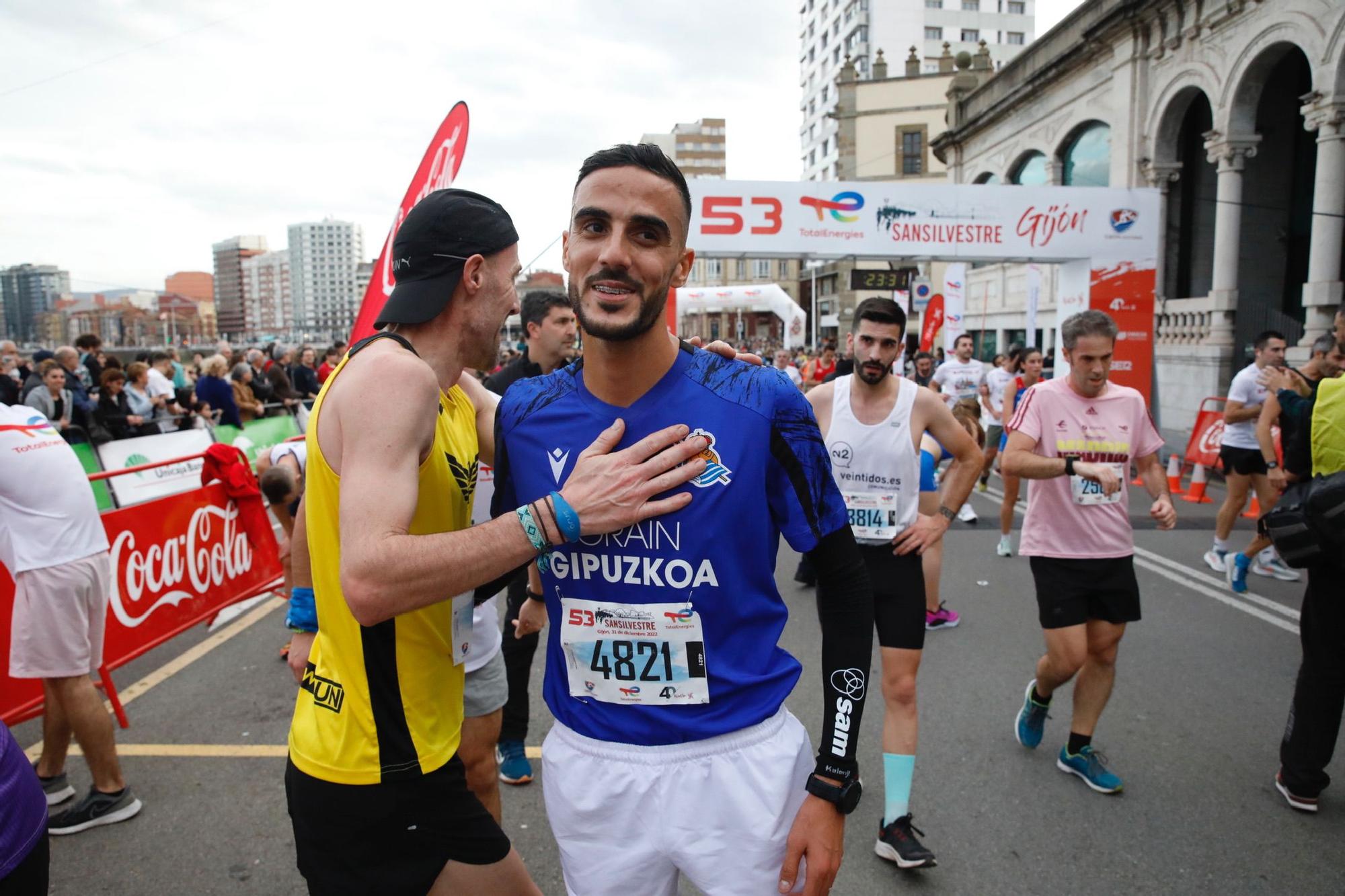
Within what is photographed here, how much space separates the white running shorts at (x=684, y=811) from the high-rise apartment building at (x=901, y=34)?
65071 mm

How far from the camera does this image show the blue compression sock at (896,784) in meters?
3.16

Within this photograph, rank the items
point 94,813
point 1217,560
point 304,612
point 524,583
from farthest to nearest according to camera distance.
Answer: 1. point 1217,560
2. point 524,583
3. point 94,813
4. point 304,612

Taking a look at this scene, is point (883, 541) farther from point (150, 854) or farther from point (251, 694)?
point (251, 694)

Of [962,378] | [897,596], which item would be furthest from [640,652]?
[962,378]

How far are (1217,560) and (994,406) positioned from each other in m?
4.31

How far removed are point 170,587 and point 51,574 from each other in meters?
2.00

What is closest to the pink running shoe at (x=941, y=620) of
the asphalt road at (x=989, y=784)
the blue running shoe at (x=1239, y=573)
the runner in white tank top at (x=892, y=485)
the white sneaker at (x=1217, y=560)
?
the asphalt road at (x=989, y=784)

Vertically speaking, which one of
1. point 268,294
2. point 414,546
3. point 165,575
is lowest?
point 165,575

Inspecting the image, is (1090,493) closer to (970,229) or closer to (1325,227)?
(970,229)

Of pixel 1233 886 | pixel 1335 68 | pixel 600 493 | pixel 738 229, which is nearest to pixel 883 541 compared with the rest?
pixel 1233 886

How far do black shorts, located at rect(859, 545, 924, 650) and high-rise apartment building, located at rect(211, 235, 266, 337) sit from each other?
158161 mm

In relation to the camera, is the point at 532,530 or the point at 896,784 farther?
the point at 896,784

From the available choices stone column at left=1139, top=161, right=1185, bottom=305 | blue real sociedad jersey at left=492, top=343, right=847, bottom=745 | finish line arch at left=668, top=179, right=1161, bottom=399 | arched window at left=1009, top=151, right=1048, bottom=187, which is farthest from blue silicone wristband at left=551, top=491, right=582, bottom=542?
arched window at left=1009, top=151, right=1048, bottom=187

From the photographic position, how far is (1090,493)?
3.79 meters
